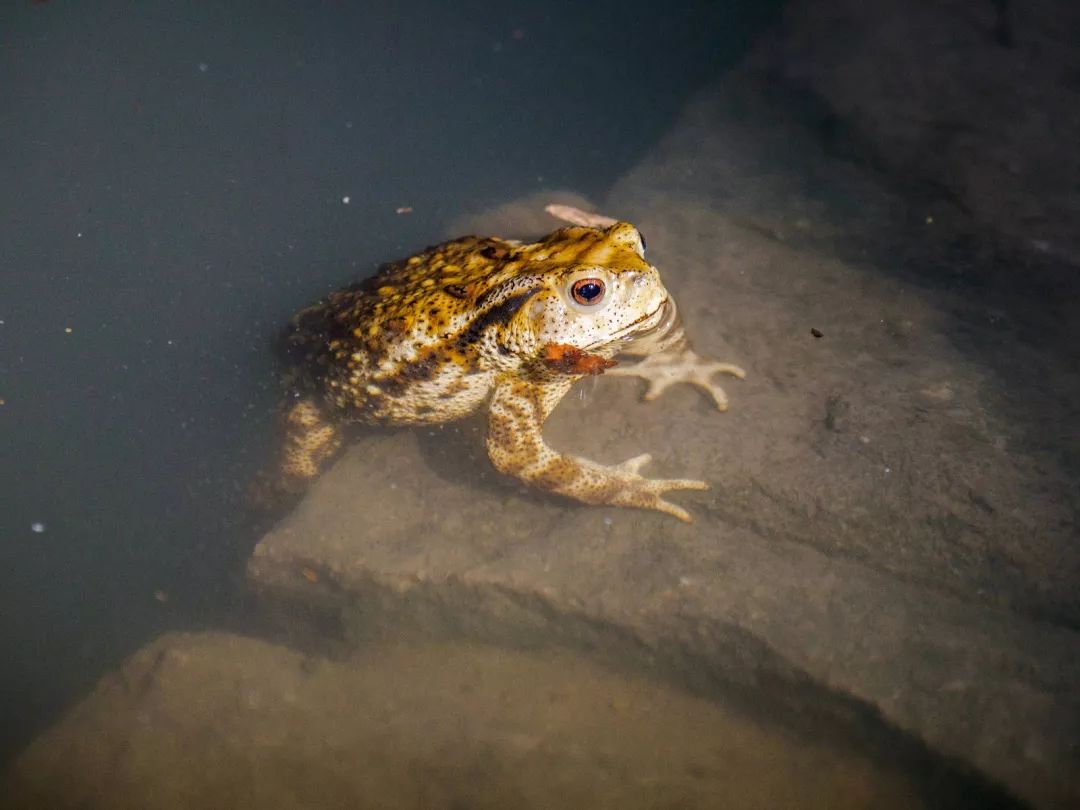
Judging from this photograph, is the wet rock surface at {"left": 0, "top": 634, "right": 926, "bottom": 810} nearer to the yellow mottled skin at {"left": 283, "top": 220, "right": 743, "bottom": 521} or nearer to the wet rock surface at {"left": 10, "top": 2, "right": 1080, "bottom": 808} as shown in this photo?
the wet rock surface at {"left": 10, "top": 2, "right": 1080, "bottom": 808}

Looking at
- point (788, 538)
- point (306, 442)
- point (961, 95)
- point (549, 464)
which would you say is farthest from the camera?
point (961, 95)

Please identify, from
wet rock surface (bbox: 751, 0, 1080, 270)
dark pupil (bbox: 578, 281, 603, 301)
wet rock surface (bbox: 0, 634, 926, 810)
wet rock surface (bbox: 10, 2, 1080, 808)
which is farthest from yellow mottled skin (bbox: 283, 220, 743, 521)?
wet rock surface (bbox: 751, 0, 1080, 270)

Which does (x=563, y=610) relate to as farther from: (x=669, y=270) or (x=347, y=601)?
(x=669, y=270)

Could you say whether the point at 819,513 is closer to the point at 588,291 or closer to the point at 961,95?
the point at 588,291

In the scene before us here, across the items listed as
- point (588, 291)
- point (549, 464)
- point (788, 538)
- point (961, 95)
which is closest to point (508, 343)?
point (588, 291)

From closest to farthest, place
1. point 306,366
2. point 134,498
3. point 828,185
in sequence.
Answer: point 306,366
point 828,185
point 134,498

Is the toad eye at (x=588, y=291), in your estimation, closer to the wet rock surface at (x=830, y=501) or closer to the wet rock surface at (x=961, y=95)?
the wet rock surface at (x=830, y=501)

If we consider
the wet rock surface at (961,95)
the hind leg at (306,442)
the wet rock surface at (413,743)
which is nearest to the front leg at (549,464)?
the wet rock surface at (413,743)

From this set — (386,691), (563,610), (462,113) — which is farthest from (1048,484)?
(462,113)
